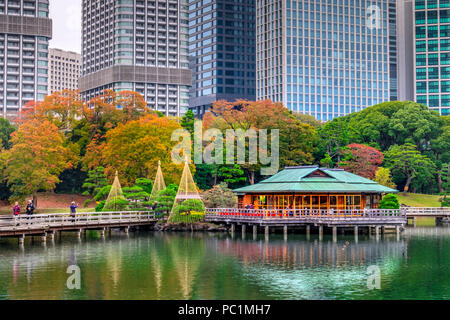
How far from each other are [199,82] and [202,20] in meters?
19.8

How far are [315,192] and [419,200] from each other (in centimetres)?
4635

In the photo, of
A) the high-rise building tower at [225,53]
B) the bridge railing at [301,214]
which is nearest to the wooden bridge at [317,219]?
the bridge railing at [301,214]

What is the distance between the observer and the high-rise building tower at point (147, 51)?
174 m

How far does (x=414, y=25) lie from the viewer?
177000mm

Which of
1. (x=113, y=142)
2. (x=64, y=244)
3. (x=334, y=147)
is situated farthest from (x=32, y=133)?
(x=334, y=147)

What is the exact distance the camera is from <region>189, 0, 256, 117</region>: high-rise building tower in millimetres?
191000

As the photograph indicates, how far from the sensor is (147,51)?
17612 centimetres

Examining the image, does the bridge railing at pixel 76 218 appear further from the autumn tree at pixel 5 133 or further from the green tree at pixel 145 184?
the autumn tree at pixel 5 133

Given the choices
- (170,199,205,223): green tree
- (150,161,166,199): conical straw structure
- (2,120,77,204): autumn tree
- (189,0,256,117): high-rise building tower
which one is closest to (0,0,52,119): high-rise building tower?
(189,0,256,117): high-rise building tower

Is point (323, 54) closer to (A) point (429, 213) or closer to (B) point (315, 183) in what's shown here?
(A) point (429, 213)

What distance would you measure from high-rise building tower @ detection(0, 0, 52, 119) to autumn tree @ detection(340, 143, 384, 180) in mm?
96791

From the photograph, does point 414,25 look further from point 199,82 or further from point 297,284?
point 297,284

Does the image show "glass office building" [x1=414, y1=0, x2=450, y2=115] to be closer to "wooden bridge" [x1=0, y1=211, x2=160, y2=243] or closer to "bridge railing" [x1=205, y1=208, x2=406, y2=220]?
"bridge railing" [x1=205, y1=208, x2=406, y2=220]

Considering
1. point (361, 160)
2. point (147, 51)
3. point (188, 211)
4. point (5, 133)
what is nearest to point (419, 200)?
point (361, 160)
